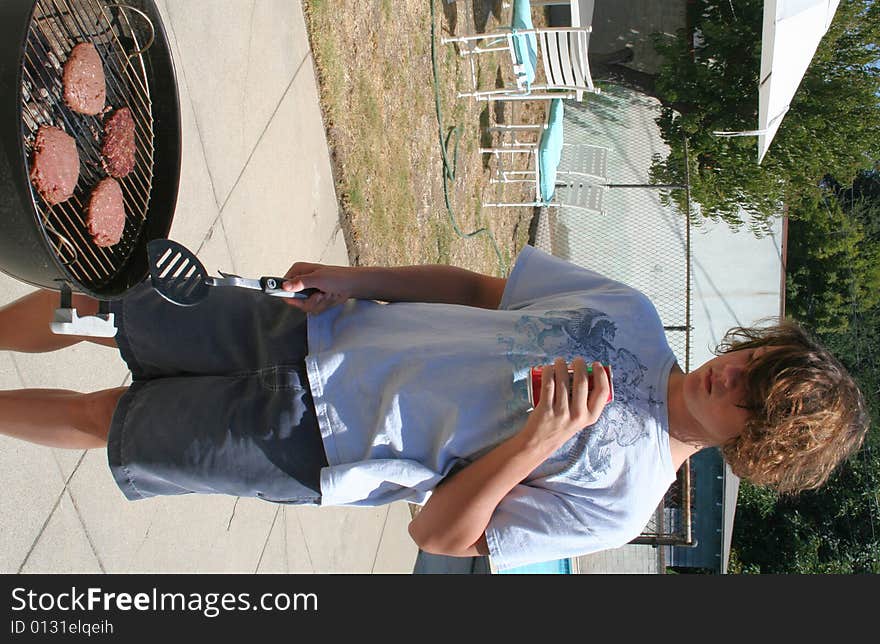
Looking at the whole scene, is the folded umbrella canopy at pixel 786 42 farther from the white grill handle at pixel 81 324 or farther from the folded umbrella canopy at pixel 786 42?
the white grill handle at pixel 81 324

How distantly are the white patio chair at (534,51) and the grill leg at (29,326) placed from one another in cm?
546

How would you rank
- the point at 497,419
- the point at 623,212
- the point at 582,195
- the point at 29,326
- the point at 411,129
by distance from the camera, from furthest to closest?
the point at 623,212 < the point at 582,195 < the point at 411,129 < the point at 29,326 < the point at 497,419

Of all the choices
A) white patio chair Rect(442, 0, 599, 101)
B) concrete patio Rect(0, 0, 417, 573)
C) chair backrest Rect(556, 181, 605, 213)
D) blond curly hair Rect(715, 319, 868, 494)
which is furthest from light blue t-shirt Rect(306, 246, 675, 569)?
chair backrest Rect(556, 181, 605, 213)

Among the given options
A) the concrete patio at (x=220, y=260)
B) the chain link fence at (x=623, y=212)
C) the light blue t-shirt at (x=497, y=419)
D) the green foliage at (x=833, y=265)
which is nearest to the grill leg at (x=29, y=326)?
the concrete patio at (x=220, y=260)

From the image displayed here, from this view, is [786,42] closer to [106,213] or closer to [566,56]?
[566,56]

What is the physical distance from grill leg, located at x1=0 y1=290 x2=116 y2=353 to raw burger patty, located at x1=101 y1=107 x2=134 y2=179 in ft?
1.83

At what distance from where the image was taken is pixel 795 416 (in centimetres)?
166

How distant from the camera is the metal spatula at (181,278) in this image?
6.00 ft

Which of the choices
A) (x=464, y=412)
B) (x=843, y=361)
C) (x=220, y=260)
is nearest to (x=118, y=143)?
(x=464, y=412)

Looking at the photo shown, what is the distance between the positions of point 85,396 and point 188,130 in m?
1.64

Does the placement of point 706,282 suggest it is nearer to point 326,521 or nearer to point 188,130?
point 326,521

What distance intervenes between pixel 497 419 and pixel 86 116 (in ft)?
4.19

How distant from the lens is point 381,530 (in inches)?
208

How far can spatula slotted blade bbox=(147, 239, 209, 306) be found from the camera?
183 centimetres
